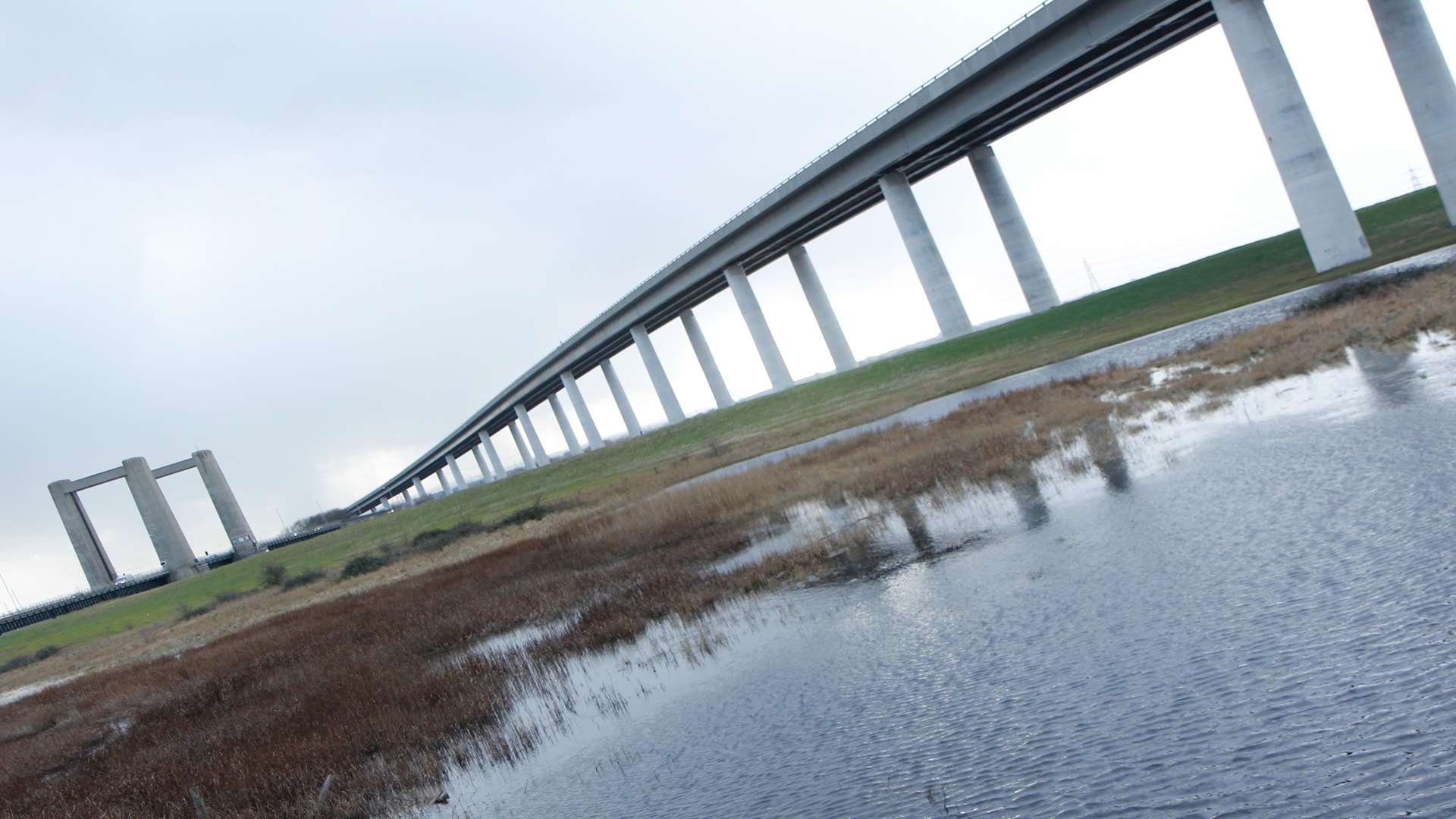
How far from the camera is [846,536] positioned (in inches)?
582

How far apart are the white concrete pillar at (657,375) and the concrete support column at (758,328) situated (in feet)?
56.2

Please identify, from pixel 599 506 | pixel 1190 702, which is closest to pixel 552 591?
pixel 1190 702

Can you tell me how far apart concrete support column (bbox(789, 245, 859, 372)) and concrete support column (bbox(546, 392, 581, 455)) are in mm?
70919

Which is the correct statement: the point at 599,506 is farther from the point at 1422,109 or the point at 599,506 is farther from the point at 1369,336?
the point at 1422,109

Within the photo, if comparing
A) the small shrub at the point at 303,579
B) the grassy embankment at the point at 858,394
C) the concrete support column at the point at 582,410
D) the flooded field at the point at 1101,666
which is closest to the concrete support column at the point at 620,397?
the concrete support column at the point at 582,410

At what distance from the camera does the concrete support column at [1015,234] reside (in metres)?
60.8

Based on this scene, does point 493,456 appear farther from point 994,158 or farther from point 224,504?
point 994,158

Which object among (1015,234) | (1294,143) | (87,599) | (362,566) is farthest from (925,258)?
(87,599)

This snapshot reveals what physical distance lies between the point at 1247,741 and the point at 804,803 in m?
2.56

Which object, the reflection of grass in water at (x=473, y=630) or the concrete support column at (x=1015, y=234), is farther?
the concrete support column at (x=1015, y=234)

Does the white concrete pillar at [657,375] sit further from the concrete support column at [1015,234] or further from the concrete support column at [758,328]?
the concrete support column at [1015,234]

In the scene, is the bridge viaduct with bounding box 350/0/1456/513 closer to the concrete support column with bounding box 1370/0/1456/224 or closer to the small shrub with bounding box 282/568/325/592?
the concrete support column with bounding box 1370/0/1456/224

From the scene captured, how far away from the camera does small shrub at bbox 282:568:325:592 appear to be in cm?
4644

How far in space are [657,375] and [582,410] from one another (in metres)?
25.6
